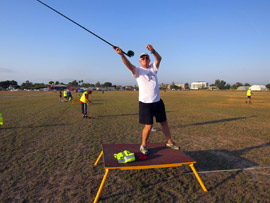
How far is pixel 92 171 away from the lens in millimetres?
3678

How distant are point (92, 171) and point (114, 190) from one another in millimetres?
863

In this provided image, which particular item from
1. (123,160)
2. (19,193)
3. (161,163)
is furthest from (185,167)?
(19,193)

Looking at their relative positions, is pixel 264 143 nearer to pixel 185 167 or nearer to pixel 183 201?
pixel 185 167

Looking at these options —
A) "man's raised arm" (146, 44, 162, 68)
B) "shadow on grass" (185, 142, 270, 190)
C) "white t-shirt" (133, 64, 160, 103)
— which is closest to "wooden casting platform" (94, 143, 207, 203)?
"shadow on grass" (185, 142, 270, 190)

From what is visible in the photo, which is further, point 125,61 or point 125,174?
point 125,174

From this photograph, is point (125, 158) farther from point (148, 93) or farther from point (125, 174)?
point (148, 93)

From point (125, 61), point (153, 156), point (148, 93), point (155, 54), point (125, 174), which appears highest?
point (155, 54)

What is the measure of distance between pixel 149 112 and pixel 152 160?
3.00ft

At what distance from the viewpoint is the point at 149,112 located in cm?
356

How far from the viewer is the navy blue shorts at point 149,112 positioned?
3561 millimetres

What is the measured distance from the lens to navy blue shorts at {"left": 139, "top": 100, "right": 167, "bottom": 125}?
11.7 ft

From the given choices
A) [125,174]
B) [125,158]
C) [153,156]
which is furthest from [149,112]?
[125,174]

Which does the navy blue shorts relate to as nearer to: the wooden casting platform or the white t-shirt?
the white t-shirt

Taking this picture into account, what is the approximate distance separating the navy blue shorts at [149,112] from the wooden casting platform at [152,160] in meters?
0.68
